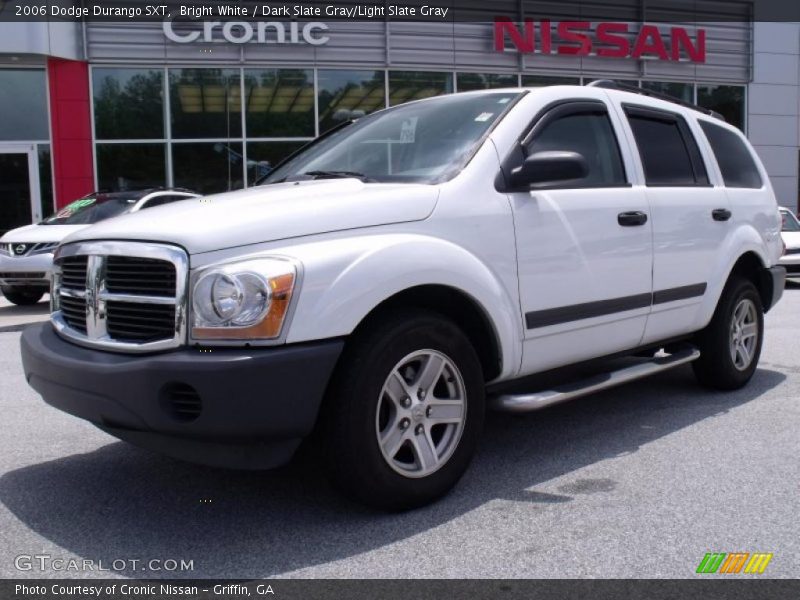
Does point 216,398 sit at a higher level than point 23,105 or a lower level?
lower

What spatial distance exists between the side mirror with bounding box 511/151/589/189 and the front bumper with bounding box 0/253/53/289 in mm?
8429

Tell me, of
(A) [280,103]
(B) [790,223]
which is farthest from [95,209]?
(B) [790,223]

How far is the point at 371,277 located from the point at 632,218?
1817 millimetres

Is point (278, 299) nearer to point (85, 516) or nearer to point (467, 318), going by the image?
point (467, 318)

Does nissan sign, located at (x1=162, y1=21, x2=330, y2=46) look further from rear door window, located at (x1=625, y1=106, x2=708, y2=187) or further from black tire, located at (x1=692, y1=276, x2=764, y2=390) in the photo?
black tire, located at (x1=692, y1=276, x2=764, y2=390)

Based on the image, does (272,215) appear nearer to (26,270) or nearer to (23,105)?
(26,270)

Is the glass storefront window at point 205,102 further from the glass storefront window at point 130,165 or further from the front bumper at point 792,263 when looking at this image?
the front bumper at point 792,263

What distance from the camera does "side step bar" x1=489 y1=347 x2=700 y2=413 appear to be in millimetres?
3619

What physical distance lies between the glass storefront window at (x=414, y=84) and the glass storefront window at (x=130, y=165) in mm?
5188

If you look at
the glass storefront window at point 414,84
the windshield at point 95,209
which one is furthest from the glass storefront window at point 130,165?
the windshield at point 95,209

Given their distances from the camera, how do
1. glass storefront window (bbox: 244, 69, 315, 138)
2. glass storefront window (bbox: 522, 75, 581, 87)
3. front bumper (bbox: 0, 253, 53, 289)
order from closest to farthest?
front bumper (bbox: 0, 253, 53, 289) → glass storefront window (bbox: 244, 69, 315, 138) → glass storefront window (bbox: 522, 75, 581, 87)

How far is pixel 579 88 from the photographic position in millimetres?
4320

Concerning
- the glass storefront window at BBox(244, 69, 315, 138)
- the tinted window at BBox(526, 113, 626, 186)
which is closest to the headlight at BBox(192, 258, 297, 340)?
the tinted window at BBox(526, 113, 626, 186)

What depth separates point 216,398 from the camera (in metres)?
2.69
